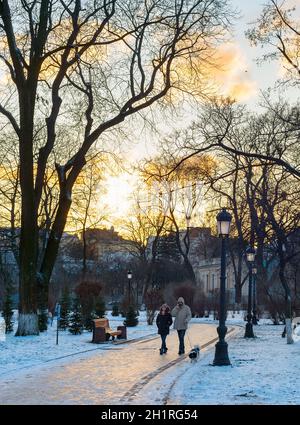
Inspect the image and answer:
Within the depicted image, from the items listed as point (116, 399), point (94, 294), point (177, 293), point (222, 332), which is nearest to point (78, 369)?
point (222, 332)

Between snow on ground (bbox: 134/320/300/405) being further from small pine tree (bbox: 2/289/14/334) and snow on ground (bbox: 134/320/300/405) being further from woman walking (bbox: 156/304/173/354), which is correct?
small pine tree (bbox: 2/289/14/334)

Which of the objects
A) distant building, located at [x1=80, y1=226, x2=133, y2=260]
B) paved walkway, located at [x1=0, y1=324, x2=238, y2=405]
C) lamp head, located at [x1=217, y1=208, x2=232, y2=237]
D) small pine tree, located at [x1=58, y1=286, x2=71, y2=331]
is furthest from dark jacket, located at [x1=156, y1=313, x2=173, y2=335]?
distant building, located at [x1=80, y1=226, x2=133, y2=260]

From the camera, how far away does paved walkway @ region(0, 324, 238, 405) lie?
1130 centimetres

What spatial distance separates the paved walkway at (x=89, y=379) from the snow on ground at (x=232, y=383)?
442 millimetres

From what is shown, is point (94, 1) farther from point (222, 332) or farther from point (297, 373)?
point (297, 373)

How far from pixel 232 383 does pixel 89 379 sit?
123 inches

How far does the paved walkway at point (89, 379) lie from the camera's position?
37.1 ft

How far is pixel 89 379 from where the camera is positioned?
46.2 ft

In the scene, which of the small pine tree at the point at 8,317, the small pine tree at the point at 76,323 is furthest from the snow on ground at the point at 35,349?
the small pine tree at the point at 8,317

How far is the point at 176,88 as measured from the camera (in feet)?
90.9

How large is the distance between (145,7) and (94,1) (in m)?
2.08

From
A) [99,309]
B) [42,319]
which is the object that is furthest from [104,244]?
[42,319]

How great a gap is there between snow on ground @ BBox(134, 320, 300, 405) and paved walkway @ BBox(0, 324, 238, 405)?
44cm

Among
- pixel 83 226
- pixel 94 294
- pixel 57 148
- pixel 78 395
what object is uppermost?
pixel 57 148
